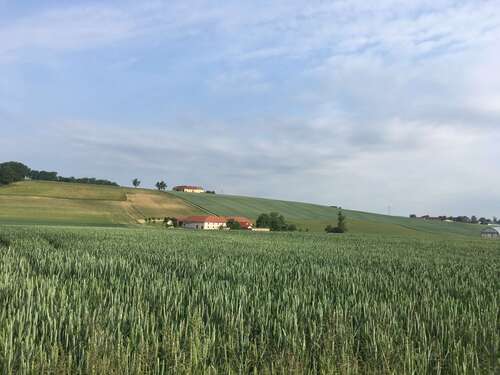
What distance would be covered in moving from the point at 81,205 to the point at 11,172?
33352 millimetres

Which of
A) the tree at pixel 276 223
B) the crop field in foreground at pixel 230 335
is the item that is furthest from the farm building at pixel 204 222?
the crop field in foreground at pixel 230 335

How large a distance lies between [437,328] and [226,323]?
9.03 ft

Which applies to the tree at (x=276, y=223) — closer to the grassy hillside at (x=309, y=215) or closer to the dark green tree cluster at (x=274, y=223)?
the dark green tree cluster at (x=274, y=223)

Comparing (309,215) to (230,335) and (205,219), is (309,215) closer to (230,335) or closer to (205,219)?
(205,219)

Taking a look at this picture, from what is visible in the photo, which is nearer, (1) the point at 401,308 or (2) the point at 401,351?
(2) the point at 401,351

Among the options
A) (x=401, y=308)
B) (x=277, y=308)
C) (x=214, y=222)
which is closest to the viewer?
(x=277, y=308)

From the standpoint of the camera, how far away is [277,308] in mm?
6445

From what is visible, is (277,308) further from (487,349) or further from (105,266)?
(105,266)

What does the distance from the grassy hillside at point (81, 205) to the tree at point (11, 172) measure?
388 centimetres

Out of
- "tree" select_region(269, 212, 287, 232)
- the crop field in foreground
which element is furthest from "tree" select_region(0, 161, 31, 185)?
the crop field in foreground

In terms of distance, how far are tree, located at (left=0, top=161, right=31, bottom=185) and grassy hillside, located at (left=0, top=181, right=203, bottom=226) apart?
12.7 feet

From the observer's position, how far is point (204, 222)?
361ft

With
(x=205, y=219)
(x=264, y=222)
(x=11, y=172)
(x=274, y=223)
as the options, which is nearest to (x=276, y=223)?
(x=274, y=223)

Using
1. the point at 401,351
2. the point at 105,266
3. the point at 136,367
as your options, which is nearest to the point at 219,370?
the point at 136,367
